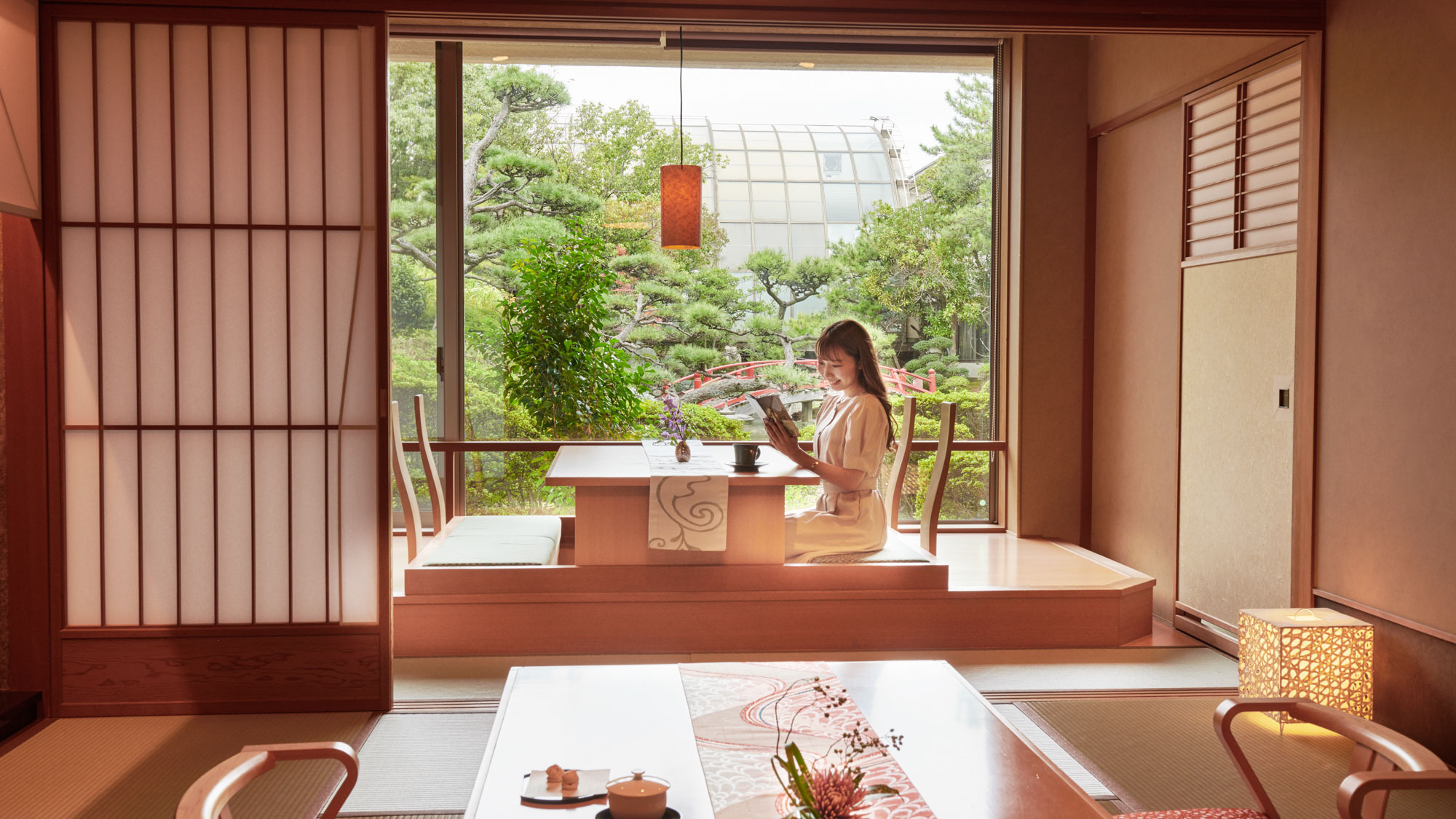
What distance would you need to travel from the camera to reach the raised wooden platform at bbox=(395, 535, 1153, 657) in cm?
387

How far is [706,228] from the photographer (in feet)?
18.6

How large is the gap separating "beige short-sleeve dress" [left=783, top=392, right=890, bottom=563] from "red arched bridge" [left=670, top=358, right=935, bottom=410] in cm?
155

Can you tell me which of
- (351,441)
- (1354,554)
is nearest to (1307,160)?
(1354,554)

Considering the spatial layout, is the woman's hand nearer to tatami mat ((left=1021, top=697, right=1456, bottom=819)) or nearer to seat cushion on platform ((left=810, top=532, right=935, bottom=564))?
seat cushion on platform ((left=810, top=532, right=935, bottom=564))

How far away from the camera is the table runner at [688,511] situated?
12.6ft

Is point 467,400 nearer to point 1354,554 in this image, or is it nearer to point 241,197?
point 241,197

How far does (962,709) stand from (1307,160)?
94.9 inches

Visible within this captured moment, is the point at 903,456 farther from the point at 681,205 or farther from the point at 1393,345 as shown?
the point at 1393,345

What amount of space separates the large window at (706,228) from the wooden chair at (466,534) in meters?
0.65

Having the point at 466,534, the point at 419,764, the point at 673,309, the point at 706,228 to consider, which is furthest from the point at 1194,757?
the point at 706,228

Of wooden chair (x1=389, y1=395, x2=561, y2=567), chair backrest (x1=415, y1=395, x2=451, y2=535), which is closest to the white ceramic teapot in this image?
wooden chair (x1=389, y1=395, x2=561, y2=567)

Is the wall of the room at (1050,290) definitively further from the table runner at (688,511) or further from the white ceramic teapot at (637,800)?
the white ceramic teapot at (637,800)

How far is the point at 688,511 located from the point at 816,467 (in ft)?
1.75

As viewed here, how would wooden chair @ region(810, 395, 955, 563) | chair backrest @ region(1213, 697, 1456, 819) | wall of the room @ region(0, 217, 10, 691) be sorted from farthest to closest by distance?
wooden chair @ region(810, 395, 955, 563) < wall of the room @ region(0, 217, 10, 691) < chair backrest @ region(1213, 697, 1456, 819)
